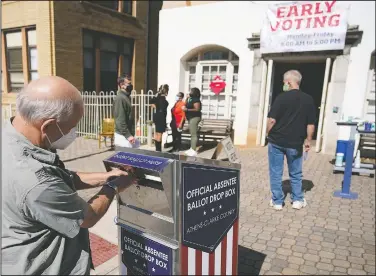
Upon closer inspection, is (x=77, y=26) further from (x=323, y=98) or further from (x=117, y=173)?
(x=117, y=173)

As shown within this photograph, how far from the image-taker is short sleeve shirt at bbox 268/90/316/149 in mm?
3982

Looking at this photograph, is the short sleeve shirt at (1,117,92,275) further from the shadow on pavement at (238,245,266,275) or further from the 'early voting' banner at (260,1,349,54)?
the 'early voting' banner at (260,1,349,54)

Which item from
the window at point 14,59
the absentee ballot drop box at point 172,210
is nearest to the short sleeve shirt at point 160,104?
the absentee ballot drop box at point 172,210

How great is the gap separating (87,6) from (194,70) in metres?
5.90

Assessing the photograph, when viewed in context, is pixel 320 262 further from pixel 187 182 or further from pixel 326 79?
pixel 326 79

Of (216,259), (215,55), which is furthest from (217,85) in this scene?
(216,259)

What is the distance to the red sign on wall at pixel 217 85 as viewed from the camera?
9.62 metres

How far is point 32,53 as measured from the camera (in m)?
12.4

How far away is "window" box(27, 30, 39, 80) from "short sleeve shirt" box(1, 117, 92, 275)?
12.7m

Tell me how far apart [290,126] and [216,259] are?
2.31 m

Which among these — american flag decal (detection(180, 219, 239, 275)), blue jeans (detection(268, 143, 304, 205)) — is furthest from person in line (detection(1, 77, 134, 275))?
blue jeans (detection(268, 143, 304, 205))

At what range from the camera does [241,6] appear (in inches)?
326

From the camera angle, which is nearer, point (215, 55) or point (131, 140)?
point (131, 140)

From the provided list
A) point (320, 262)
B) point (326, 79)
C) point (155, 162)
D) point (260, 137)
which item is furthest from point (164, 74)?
point (155, 162)
